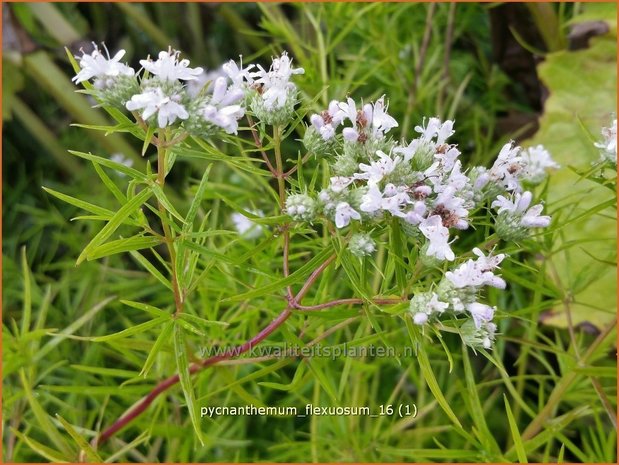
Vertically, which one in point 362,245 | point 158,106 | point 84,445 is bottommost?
point 84,445

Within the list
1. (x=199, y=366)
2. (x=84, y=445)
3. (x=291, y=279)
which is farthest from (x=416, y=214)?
(x=84, y=445)

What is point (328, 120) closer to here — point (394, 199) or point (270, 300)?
point (394, 199)

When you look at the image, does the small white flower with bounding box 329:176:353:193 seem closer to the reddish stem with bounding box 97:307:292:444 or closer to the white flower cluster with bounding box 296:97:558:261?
the white flower cluster with bounding box 296:97:558:261

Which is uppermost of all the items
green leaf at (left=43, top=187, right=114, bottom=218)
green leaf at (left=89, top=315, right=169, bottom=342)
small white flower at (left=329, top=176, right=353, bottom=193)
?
green leaf at (left=43, top=187, right=114, bottom=218)

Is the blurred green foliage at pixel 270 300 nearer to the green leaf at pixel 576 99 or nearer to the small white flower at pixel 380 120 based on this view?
the green leaf at pixel 576 99

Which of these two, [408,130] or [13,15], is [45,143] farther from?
[408,130]

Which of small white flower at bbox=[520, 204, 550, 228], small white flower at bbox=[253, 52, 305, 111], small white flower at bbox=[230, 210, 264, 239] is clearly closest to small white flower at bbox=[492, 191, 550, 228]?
small white flower at bbox=[520, 204, 550, 228]
